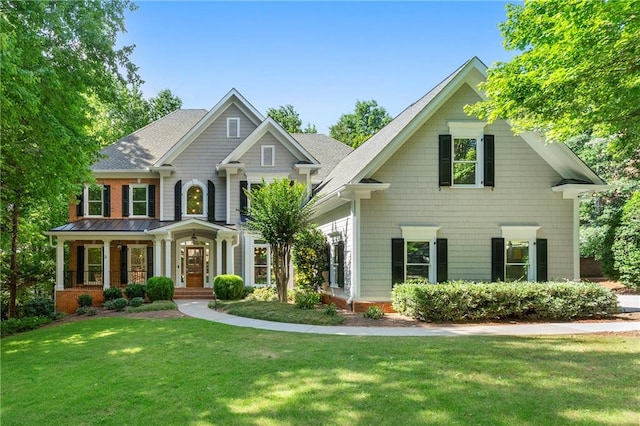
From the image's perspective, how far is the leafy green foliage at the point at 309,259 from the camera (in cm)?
1598

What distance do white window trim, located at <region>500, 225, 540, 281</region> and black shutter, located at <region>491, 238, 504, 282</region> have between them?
0.67ft

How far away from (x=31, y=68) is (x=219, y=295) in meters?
9.93

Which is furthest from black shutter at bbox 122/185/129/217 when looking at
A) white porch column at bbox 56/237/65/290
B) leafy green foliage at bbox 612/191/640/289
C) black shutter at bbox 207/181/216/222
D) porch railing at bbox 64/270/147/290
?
leafy green foliage at bbox 612/191/640/289

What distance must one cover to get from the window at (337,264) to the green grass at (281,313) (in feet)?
7.19

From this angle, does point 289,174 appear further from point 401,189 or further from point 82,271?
point 82,271

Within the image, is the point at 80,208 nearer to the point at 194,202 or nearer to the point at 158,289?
the point at 194,202

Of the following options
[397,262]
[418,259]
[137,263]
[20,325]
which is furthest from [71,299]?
[418,259]

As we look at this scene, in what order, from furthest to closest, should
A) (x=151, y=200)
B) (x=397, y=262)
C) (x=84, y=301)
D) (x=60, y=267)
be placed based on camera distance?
(x=151, y=200)
(x=60, y=267)
(x=84, y=301)
(x=397, y=262)

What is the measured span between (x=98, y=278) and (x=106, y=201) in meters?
3.82

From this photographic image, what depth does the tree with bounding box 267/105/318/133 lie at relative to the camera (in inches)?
1873

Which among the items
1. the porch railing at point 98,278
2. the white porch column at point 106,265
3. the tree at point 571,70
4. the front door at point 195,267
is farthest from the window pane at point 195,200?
the tree at point 571,70

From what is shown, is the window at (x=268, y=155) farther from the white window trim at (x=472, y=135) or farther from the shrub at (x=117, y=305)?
the white window trim at (x=472, y=135)

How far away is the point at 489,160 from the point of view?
13.4m

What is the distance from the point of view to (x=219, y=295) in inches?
671
